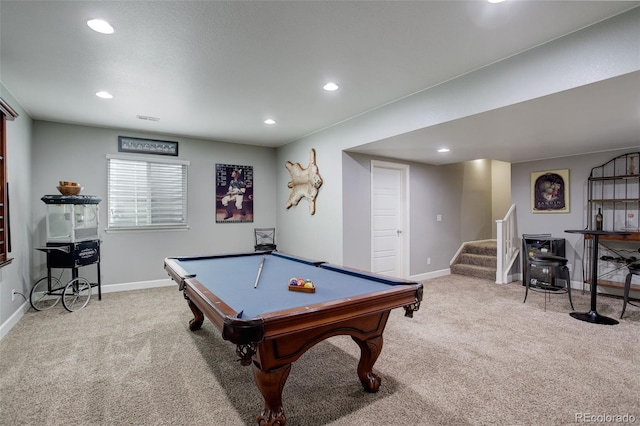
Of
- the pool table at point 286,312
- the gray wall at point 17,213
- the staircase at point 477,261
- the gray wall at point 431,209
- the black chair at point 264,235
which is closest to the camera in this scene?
the pool table at point 286,312

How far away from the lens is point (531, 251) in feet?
16.6

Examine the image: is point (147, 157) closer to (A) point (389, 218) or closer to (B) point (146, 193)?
(B) point (146, 193)

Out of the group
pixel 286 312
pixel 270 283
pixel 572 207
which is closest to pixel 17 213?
pixel 270 283

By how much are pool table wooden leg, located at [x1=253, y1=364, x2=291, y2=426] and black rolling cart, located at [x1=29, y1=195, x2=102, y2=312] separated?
350cm

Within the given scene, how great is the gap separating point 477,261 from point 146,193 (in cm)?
609

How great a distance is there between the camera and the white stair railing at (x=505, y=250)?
5457mm

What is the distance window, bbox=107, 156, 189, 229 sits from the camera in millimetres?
4961

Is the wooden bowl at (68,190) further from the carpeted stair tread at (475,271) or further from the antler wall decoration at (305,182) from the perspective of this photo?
the carpeted stair tread at (475,271)

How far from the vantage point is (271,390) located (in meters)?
1.68

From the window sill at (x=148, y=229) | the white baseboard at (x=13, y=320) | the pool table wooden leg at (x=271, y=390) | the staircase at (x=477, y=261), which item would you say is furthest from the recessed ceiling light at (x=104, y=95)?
the staircase at (x=477, y=261)

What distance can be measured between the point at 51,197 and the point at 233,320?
151 inches

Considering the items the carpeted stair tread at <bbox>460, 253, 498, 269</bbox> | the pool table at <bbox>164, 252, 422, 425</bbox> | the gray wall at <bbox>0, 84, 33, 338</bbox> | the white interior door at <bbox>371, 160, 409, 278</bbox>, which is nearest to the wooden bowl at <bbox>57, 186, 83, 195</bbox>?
the gray wall at <bbox>0, 84, 33, 338</bbox>

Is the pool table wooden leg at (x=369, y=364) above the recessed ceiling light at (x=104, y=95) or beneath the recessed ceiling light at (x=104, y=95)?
beneath

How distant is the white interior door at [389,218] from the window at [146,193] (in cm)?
325
